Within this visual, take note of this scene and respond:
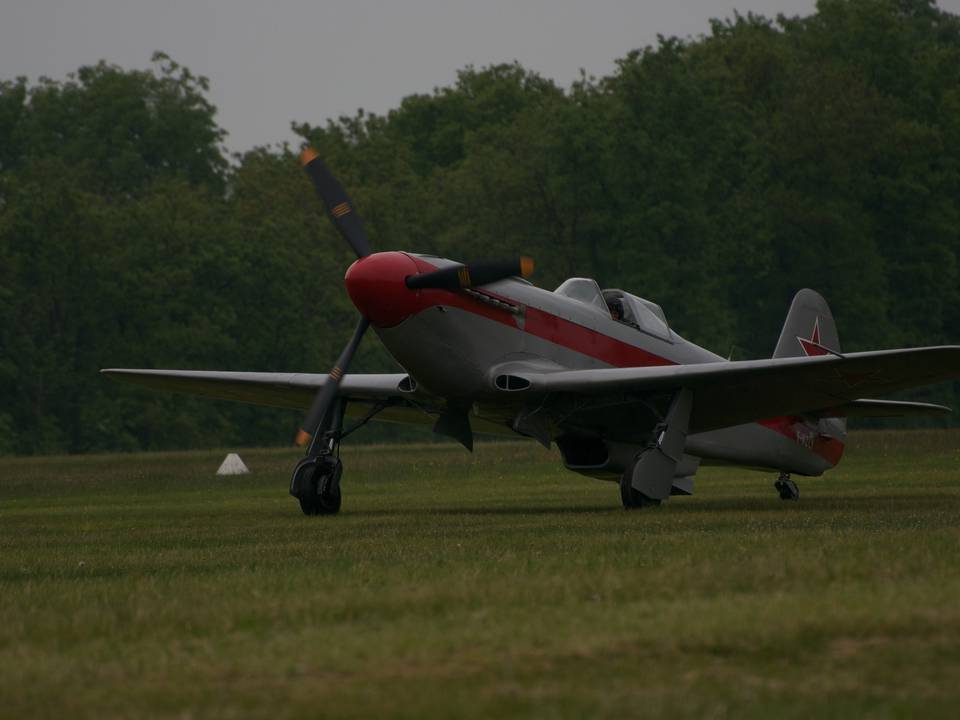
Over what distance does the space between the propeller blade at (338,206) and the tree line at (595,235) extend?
143ft

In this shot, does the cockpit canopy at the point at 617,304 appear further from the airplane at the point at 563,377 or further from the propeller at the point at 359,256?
the propeller at the point at 359,256

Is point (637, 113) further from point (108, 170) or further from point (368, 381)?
point (368, 381)

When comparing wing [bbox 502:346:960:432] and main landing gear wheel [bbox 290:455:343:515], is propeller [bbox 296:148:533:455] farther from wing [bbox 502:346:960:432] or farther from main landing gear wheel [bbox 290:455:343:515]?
wing [bbox 502:346:960:432]

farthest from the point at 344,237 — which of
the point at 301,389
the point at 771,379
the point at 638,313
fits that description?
the point at 771,379

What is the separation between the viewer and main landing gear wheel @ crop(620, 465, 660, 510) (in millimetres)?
17906

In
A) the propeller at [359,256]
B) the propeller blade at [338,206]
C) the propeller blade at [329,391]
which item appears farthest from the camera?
the propeller blade at [338,206]

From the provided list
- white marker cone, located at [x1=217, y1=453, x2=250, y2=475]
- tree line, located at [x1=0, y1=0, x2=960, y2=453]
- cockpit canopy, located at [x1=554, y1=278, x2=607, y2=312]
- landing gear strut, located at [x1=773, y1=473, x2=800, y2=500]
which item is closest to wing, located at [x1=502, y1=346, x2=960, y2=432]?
cockpit canopy, located at [x1=554, y1=278, x2=607, y2=312]

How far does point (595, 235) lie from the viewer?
7038cm

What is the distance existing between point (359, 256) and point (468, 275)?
1.42 m

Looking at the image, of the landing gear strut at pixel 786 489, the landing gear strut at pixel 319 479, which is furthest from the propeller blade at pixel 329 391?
the landing gear strut at pixel 786 489

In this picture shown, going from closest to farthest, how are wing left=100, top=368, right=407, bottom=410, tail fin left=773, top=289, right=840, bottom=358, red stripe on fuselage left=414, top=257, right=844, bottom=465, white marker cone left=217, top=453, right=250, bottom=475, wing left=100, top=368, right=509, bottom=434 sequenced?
red stripe on fuselage left=414, top=257, right=844, bottom=465 < wing left=100, top=368, right=509, bottom=434 < wing left=100, top=368, right=407, bottom=410 < tail fin left=773, top=289, right=840, bottom=358 < white marker cone left=217, top=453, right=250, bottom=475

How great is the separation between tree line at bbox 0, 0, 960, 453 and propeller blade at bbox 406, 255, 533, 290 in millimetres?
45551

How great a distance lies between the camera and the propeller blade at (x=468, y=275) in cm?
1746

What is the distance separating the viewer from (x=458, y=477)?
102ft
